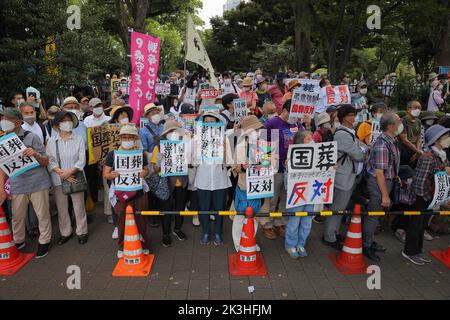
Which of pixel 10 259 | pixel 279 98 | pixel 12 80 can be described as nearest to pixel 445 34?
pixel 279 98

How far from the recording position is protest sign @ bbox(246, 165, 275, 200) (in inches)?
189

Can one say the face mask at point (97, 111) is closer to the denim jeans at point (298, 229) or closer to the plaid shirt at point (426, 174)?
the denim jeans at point (298, 229)

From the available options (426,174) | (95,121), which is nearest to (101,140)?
(95,121)

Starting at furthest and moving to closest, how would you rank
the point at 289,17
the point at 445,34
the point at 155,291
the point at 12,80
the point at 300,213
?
the point at 289,17 → the point at 445,34 → the point at 12,80 → the point at 300,213 → the point at 155,291

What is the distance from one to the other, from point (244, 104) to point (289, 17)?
26149 mm

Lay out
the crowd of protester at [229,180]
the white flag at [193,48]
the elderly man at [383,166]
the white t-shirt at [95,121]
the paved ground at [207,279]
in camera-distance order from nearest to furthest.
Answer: the paved ground at [207,279]
the elderly man at [383,166]
the crowd of protester at [229,180]
the white t-shirt at [95,121]
the white flag at [193,48]

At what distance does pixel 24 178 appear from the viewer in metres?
4.85

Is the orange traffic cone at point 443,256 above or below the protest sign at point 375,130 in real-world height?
below

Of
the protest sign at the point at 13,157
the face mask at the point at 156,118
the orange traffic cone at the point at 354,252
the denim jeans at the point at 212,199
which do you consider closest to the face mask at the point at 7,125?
the protest sign at the point at 13,157

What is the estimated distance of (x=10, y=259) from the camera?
189 inches

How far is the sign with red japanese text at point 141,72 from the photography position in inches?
265

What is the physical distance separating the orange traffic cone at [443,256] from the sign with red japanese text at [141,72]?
555 cm

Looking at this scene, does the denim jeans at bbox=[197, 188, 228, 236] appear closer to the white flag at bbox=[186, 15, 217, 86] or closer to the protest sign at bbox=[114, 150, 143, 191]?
the protest sign at bbox=[114, 150, 143, 191]

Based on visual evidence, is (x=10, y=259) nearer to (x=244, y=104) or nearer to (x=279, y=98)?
(x=244, y=104)
